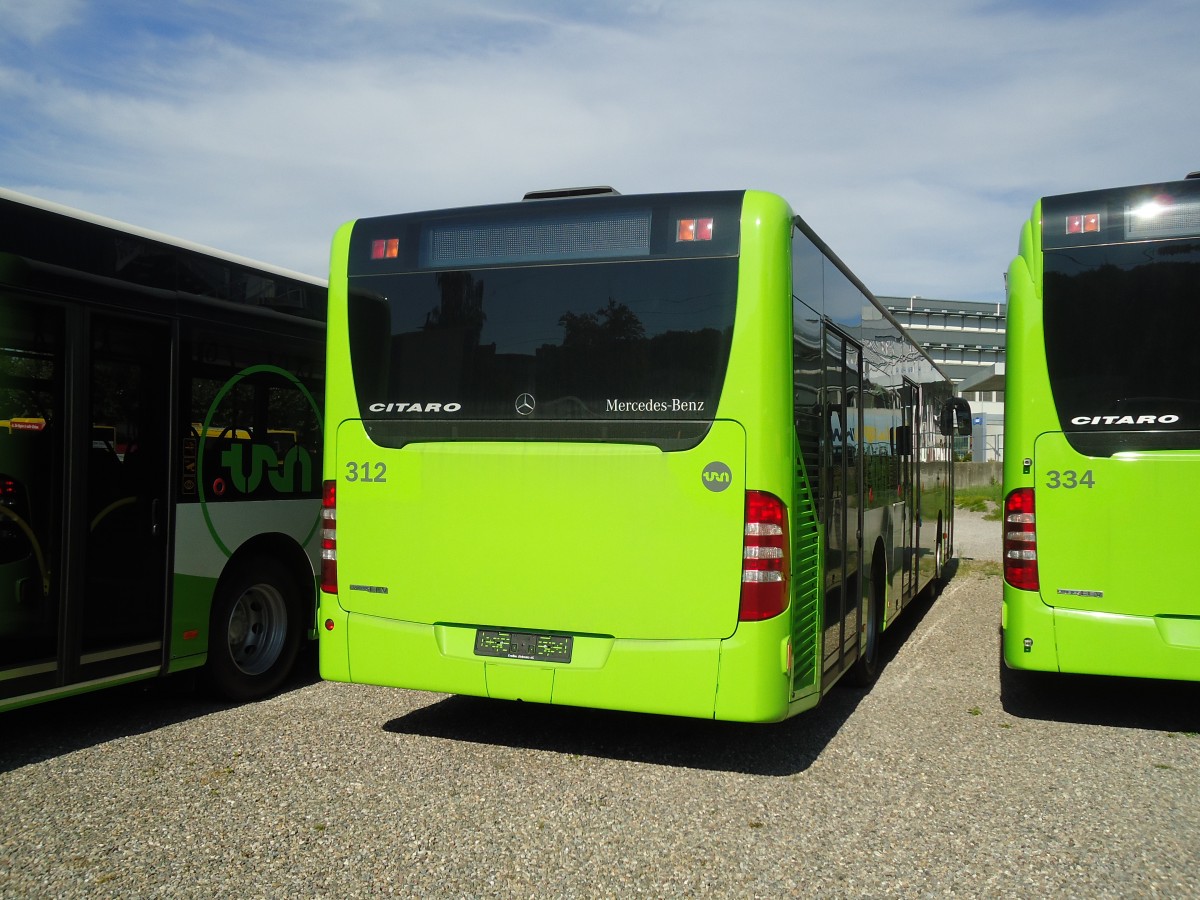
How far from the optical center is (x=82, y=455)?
5910 millimetres

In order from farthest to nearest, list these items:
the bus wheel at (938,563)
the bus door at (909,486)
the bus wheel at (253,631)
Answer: the bus wheel at (938,563)
the bus door at (909,486)
the bus wheel at (253,631)

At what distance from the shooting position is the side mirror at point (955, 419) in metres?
12.9

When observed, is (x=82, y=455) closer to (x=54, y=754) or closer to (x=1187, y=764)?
(x=54, y=754)

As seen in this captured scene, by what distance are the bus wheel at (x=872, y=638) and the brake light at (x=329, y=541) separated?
11.5 feet

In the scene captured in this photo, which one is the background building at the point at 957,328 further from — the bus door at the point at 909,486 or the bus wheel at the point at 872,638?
the bus wheel at the point at 872,638

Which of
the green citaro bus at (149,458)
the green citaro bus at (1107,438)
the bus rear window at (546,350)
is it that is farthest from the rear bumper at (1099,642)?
the green citaro bus at (149,458)

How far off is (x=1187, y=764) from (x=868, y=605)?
230 centimetres

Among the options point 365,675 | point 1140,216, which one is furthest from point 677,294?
point 1140,216

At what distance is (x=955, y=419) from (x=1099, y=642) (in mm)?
7443

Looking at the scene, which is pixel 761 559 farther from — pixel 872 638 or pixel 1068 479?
pixel 872 638

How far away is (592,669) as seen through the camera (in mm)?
5488

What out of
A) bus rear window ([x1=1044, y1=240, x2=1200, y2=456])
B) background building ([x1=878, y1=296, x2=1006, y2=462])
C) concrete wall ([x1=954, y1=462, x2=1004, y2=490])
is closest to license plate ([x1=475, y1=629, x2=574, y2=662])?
bus rear window ([x1=1044, y1=240, x2=1200, y2=456])

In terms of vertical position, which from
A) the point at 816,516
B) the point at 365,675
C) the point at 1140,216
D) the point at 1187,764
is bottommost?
the point at 1187,764

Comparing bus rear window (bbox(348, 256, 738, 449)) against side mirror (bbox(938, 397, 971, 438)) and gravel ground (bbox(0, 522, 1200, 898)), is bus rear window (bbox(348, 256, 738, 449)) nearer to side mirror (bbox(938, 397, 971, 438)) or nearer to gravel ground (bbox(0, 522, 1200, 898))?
gravel ground (bbox(0, 522, 1200, 898))
